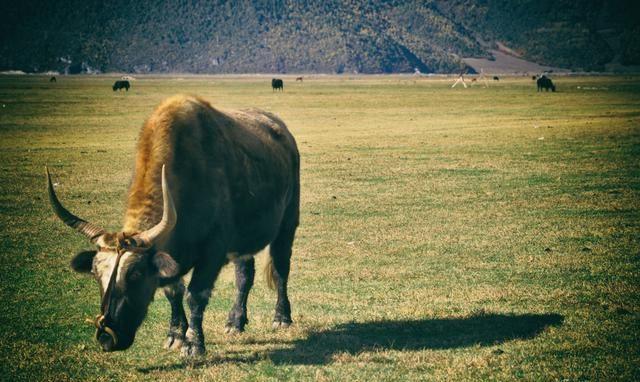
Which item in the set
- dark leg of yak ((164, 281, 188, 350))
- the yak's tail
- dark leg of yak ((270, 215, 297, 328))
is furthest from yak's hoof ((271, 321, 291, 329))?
dark leg of yak ((164, 281, 188, 350))

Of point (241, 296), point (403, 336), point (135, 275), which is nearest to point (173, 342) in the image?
point (241, 296)

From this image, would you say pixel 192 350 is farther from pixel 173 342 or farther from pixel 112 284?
pixel 112 284

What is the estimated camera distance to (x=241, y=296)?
8125 millimetres

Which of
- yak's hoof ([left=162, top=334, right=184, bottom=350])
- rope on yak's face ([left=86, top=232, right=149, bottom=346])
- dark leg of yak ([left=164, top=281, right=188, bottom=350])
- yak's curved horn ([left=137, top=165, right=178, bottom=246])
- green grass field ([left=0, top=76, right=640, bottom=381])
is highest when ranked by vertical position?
yak's curved horn ([left=137, top=165, right=178, bottom=246])

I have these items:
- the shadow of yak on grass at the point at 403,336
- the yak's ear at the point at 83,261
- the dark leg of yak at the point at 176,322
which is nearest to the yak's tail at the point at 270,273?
the shadow of yak on grass at the point at 403,336

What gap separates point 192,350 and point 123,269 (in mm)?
1404

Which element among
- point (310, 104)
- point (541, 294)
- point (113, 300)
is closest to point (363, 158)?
point (541, 294)

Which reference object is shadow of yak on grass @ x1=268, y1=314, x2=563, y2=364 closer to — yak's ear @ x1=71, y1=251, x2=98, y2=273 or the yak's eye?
the yak's eye

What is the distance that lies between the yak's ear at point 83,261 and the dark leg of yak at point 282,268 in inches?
99.7

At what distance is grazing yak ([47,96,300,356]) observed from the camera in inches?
242

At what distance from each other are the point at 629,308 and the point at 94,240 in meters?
6.24

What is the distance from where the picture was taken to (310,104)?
58.1m

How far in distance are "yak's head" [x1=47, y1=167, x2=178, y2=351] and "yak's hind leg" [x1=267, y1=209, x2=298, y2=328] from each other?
217 centimetres

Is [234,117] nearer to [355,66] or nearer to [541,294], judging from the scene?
[541,294]
